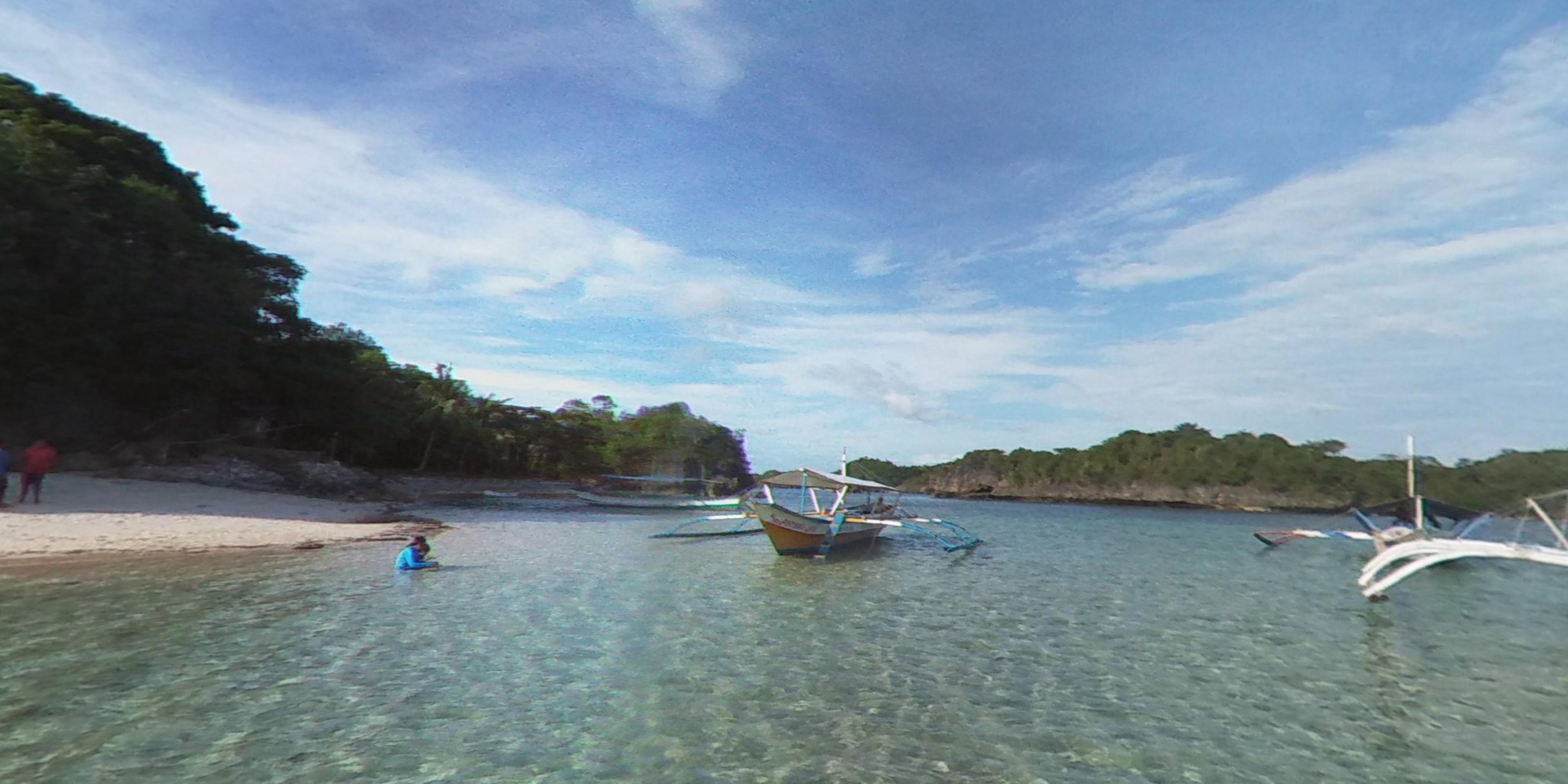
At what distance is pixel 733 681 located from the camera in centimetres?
962

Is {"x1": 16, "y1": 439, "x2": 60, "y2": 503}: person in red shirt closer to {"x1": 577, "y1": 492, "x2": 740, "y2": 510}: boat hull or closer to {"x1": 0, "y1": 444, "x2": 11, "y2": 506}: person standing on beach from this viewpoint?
{"x1": 0, "y1": 444, "x2": 11, "y2": 506}: person standing on beach

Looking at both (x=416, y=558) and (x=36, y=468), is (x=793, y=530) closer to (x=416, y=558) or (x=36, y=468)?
(x=416, y=558)

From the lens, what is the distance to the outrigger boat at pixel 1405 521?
22.3 m

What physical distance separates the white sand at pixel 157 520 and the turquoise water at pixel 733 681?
9.75 ft

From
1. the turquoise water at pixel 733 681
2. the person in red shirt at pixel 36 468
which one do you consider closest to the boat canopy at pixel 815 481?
the turquoise water at pixel 733 681

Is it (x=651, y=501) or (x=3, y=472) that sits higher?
(x=3, y=472)

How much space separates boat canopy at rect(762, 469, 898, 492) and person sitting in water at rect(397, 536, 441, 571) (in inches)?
421

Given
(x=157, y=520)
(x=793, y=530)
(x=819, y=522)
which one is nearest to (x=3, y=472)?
(x=157, y=520)

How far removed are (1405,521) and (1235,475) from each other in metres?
99.8

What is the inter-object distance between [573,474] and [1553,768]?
272ft

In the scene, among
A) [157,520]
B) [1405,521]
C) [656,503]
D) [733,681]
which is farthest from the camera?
[656,503]

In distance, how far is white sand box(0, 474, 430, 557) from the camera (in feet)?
58.0

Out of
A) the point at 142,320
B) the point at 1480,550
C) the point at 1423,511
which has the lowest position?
the point at 1480,550

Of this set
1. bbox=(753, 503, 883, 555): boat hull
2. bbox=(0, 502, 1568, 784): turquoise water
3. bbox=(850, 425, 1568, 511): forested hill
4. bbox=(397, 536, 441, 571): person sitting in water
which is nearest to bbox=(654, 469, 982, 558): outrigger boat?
bbox=(753, 503, 883, 555): boat hull
